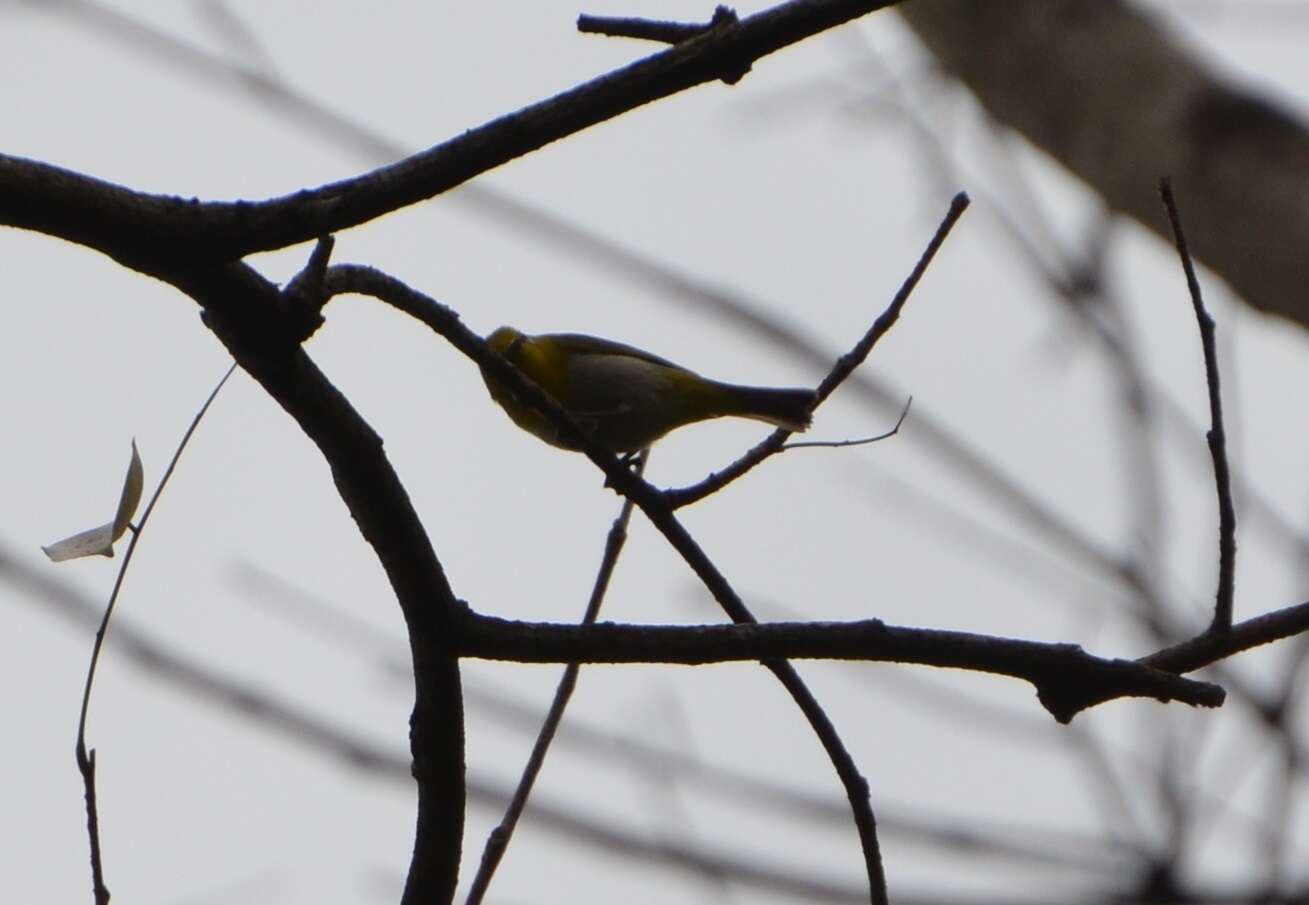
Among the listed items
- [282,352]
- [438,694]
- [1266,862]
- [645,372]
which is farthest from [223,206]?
[1266,862]

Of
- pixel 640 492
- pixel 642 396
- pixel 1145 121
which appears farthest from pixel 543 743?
pixel 1145 121

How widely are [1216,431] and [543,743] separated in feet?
3.54

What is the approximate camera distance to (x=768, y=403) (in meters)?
4.38

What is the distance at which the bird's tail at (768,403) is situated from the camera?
14.1 feet

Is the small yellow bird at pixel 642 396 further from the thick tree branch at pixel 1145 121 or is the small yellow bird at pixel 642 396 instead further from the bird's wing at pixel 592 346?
the thick tree branch at pixel 1145 121

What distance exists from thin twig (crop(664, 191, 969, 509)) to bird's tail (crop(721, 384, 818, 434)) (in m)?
1.93

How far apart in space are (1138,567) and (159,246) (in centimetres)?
338

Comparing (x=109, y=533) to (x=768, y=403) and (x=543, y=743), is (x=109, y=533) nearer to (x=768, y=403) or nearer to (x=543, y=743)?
(x=543, y=743)

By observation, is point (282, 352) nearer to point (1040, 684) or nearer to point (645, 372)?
point (1040, 684)

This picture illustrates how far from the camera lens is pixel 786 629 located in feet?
6.51

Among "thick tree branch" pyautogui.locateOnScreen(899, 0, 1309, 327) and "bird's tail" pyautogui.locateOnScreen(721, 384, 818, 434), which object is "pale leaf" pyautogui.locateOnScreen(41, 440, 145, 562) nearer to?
"bird's tail" pyautogui.locateOnScreen(721, 384, 818, 434)

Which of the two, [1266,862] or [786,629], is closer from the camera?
[786,629]

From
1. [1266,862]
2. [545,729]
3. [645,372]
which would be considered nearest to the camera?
[545,729]

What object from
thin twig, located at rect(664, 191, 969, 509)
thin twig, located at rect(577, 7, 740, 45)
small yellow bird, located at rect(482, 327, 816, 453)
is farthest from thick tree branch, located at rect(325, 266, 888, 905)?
small yellow bird, located at rect(482, 327, 816, 453)
